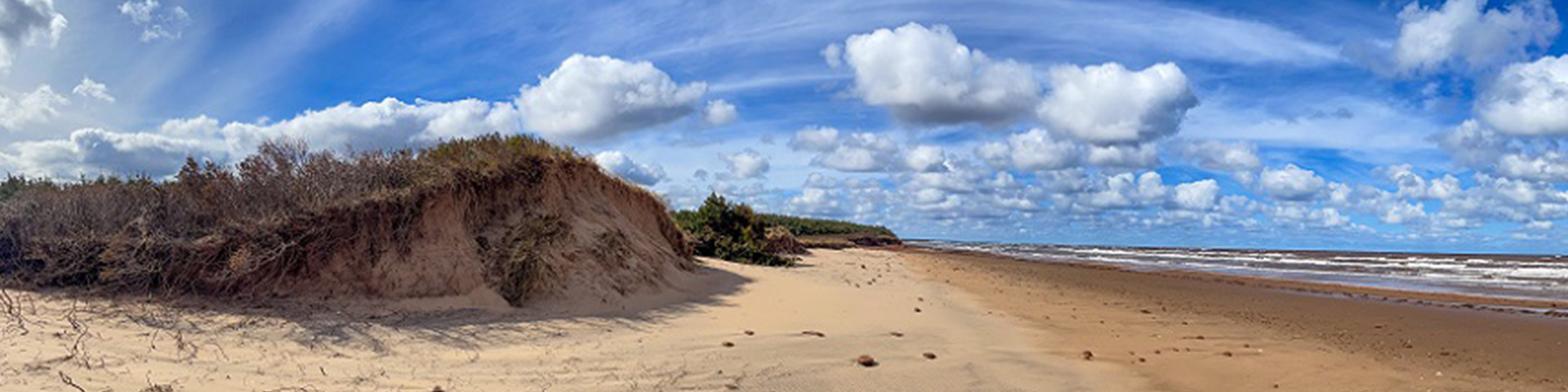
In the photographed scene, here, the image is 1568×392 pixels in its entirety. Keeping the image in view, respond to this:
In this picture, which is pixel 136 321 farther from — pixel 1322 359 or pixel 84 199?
pixel 1322 359

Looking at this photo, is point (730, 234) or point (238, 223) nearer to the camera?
point (238, 223)

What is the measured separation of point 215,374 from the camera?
5637 mm

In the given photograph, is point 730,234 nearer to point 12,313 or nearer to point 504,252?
point 504,252

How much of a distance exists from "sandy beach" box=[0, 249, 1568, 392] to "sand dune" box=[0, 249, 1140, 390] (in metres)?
0.03

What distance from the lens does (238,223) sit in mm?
8320

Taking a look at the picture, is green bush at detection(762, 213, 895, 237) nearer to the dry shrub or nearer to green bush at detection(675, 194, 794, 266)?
green bush at detection(675, 194, 794, 266)

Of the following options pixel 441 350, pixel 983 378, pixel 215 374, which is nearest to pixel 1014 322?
pixel 983 378

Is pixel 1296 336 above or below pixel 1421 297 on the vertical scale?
below

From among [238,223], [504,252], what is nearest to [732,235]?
[504,252]

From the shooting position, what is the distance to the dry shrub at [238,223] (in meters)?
7.88

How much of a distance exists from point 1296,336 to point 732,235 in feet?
41.0

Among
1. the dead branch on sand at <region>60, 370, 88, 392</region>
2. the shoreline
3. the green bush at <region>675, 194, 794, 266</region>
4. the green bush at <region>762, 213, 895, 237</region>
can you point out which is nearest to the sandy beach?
the dead branch on sand at <region>60, 370, 88, 392</region>

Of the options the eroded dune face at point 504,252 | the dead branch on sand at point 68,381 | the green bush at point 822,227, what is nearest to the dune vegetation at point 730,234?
the eroded dune face at point 504,252

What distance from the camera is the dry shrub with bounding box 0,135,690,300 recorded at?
7879 millimetres
